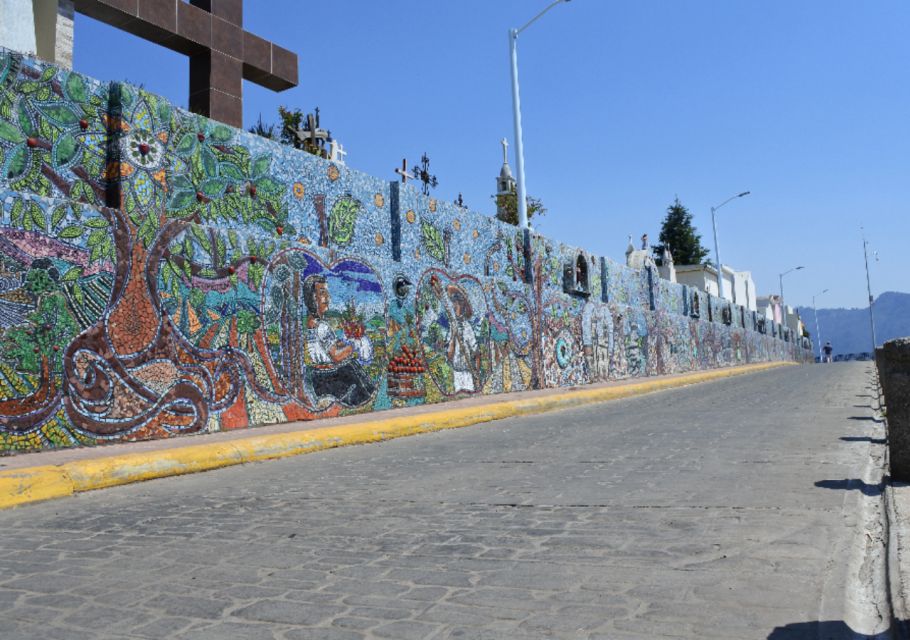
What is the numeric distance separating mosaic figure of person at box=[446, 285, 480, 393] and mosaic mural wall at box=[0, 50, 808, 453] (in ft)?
0.17

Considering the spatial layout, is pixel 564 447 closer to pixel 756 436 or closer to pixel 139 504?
pixel 756 436

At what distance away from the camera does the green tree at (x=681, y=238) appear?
234ft

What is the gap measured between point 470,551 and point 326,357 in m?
8.07

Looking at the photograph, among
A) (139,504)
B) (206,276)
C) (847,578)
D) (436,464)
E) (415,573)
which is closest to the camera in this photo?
(847,578)

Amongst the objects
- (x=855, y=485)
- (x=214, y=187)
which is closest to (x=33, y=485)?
(x=214, y=187)

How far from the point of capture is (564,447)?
307 inches

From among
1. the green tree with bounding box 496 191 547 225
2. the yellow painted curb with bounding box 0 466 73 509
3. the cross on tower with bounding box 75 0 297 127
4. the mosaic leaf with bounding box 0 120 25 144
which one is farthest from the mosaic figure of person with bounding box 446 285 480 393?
the green tree with bounding box 496 191 547 225

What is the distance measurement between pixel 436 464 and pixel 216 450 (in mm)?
2187

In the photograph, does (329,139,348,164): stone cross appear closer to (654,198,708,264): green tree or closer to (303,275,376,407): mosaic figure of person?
(303,275,376,407): mosaic figure of person

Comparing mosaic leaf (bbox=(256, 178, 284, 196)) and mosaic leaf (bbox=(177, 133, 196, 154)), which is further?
mosaic leaf (bbox=(256, 178, 284, 196))

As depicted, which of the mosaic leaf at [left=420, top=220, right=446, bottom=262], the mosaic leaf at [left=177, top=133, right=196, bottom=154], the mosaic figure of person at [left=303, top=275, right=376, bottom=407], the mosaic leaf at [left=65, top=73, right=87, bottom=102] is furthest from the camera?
the mosaic leaf at [left=420, top=220, right=446, bottom=262]

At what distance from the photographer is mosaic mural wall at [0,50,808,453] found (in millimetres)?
7754

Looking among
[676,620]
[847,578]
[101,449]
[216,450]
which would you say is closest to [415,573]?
[676,620]

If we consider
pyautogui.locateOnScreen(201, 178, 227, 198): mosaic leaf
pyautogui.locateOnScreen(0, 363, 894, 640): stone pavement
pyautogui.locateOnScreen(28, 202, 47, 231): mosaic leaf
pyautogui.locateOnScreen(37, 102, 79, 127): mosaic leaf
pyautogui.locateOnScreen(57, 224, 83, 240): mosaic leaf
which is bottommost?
pyautogui.locateOnScreen(0, 363, 894, 640): stone pavement
